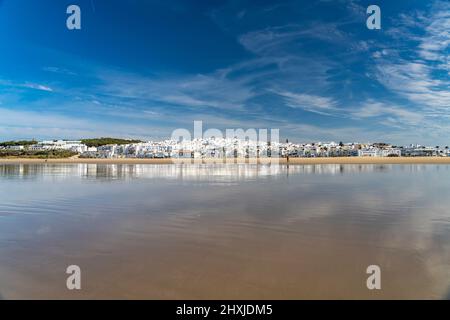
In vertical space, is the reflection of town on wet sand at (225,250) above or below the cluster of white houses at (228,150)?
below

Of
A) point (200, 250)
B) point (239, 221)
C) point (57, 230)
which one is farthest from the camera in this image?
point (239, 221)

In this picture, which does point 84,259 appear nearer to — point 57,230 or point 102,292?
point 102,292

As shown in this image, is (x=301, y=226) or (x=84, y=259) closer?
(x=84, y=259)

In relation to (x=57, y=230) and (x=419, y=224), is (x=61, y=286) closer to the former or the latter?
(x=57, y=230)

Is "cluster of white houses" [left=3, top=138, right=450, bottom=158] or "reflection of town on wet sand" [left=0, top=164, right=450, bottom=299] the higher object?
"cluster of white houses" [left=3, top=138, right=450, bottom=158]

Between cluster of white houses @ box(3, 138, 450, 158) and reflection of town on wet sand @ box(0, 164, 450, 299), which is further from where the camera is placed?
cluster of white houses @ box(3, 138, 450, 158)

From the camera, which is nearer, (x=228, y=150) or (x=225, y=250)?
(x=225, y=250)

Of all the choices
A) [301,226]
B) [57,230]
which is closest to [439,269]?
[301,226]

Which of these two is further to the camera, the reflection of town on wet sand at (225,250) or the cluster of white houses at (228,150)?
the cluster of white houses at (228,150)

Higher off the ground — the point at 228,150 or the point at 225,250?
the point at 228,150

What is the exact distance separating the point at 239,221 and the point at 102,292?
4.19 meters

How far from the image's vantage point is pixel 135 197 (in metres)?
11.4
